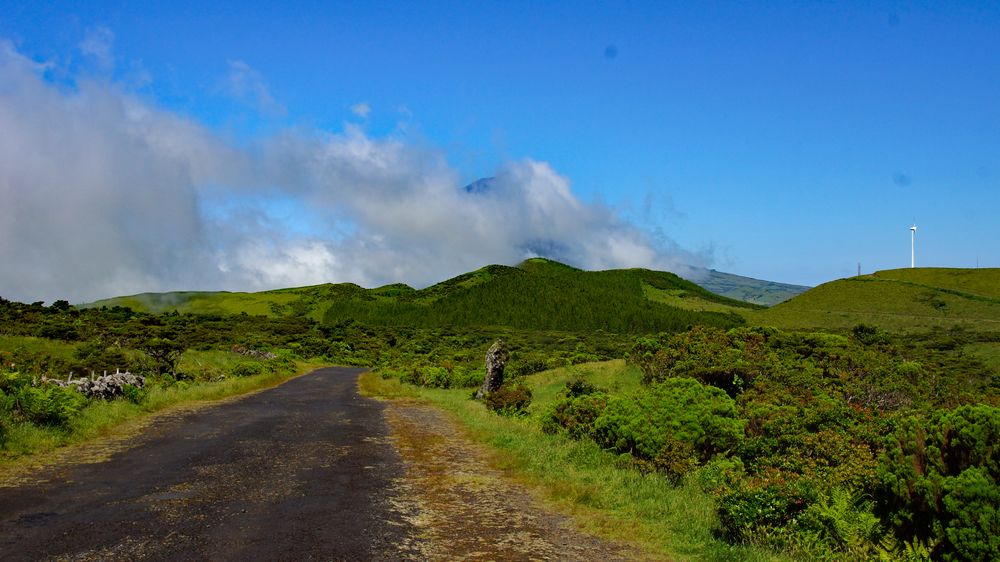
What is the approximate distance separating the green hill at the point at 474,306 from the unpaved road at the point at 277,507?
401 feet

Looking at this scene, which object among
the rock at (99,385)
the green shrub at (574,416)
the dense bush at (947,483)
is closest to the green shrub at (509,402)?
the green shrub at (574,416)

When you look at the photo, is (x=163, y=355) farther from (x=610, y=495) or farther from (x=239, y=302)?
(x=239, y=302)

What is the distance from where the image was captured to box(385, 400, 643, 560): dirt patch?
7.68m

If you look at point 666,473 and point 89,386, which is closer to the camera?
point 666,473

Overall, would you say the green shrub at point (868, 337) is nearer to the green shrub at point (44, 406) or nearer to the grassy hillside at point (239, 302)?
the green shrub at point (44, 406)

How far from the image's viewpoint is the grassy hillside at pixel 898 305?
91750mm

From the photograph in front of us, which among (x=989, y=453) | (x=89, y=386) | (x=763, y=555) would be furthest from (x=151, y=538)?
(x=89, y=386)

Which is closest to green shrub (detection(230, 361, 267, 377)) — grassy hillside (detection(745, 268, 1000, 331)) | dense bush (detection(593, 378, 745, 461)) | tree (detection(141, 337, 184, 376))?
tree (detection(141, 337, 184, 376))

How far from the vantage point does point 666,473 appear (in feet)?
40.2

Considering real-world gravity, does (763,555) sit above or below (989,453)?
below

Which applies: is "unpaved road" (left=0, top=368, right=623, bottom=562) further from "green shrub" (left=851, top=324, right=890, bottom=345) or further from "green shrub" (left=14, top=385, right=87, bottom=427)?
"green shrub" (left=851, top=324, right=890, bottom=345)

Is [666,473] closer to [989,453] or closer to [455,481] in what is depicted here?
[455,481]

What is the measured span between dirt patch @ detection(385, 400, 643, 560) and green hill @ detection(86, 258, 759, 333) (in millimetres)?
123875

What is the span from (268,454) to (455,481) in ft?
15.3
